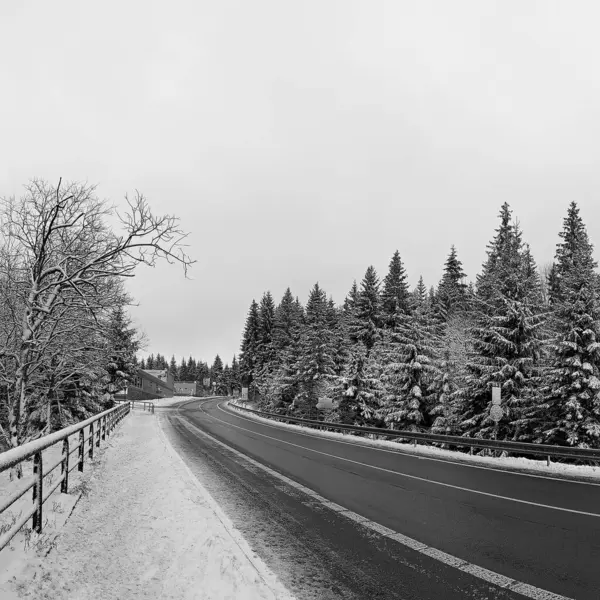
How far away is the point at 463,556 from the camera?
5125 mm

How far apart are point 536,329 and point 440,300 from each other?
28173 mm

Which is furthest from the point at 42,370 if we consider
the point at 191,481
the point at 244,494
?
the point at 244,494

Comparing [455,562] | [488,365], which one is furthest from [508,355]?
[455,562]

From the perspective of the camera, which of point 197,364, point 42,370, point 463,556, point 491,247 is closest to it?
point 463,556

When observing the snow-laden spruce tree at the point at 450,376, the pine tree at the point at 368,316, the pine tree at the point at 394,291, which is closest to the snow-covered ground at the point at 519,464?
the snow-laden spruce tree at the point at 450,376

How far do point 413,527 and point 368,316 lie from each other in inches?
1522

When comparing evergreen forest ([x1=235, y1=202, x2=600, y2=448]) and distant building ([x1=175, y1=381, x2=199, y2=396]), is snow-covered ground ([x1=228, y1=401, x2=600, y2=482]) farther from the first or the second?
distant building ([x1=175, y1=381, x2=199, y2=396])

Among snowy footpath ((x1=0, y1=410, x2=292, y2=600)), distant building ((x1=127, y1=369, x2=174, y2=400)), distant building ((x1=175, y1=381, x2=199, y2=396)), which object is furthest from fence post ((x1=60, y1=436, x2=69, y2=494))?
distant building ((x1=175, y1=381, x2=199, y2=396))

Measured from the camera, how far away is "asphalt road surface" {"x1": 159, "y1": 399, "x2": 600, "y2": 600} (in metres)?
4.40

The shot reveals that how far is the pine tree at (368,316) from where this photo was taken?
43281mm

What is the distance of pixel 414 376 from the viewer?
25.9 metres

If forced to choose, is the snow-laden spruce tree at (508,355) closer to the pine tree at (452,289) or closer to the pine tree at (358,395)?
the pine tree at (358,395)

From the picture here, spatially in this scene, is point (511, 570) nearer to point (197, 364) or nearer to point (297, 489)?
point (297, 489)

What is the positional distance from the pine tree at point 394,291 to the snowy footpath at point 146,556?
4092cm
